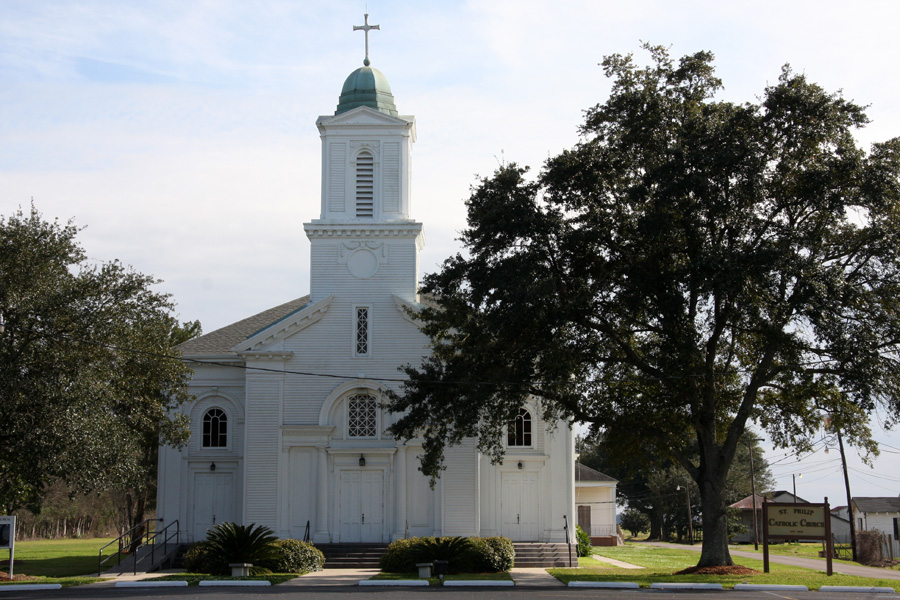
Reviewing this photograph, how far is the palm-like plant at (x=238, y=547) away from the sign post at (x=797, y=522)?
12.2 m

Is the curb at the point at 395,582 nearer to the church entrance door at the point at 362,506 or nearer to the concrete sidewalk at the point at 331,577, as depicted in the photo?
the concrete sidewalk at the point at 331,577

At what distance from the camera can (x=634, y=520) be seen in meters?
82.2

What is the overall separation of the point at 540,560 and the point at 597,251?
1013 cm

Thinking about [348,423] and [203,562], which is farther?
[348,423]

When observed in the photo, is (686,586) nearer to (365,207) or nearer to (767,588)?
(767,588)

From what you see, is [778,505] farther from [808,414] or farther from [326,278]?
[326,278]

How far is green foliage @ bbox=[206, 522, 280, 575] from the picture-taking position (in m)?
24.7

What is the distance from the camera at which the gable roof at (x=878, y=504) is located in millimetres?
56562

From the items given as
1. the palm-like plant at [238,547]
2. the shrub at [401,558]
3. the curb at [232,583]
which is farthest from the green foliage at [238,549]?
the shrub at [401,558]

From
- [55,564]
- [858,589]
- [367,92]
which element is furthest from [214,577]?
[367,92]

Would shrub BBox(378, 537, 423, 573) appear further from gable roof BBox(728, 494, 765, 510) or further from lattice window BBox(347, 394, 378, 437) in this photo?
gable roof BBox(728, 494, 765, 510)

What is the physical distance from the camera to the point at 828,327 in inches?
869

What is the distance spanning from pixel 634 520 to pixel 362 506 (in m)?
55.9

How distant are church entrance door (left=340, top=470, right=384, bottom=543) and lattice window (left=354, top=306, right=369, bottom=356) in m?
3.75
